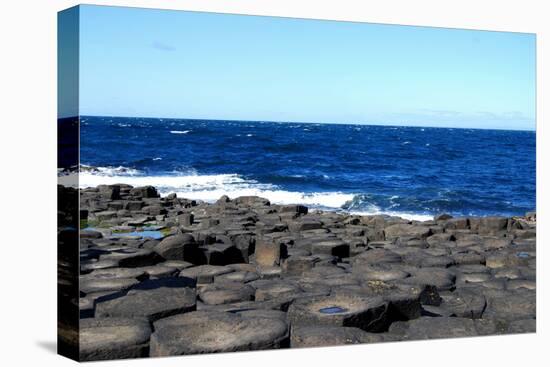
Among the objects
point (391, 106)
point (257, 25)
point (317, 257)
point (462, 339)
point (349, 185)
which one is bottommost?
point (462, 339)

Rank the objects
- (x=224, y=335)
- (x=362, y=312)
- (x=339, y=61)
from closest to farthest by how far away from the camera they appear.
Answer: (x=224, y=335), (x=362, y=312), (x=339, y=61)

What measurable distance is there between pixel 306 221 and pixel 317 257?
0.71 metres

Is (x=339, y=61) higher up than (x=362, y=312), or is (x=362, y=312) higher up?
(x=339, y=61)

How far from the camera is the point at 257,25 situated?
23.3 ft

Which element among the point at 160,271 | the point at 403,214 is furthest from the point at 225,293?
the point at 403,214

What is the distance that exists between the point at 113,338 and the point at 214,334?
803mm

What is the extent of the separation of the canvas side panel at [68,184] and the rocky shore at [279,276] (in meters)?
0.10

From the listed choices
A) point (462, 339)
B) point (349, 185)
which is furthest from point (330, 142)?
point (462, 339)

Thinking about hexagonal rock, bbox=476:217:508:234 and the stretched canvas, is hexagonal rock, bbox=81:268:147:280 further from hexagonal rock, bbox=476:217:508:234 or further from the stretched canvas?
hexagonal rock, bbox=476:217:508:234

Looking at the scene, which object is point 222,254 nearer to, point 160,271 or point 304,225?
point 160,271

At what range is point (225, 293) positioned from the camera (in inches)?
277

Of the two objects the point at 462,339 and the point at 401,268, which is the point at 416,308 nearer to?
the point at 462,339

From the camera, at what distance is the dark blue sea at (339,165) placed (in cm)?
744

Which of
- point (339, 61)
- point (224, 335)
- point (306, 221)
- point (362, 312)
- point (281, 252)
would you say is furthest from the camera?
point (306, 221)
